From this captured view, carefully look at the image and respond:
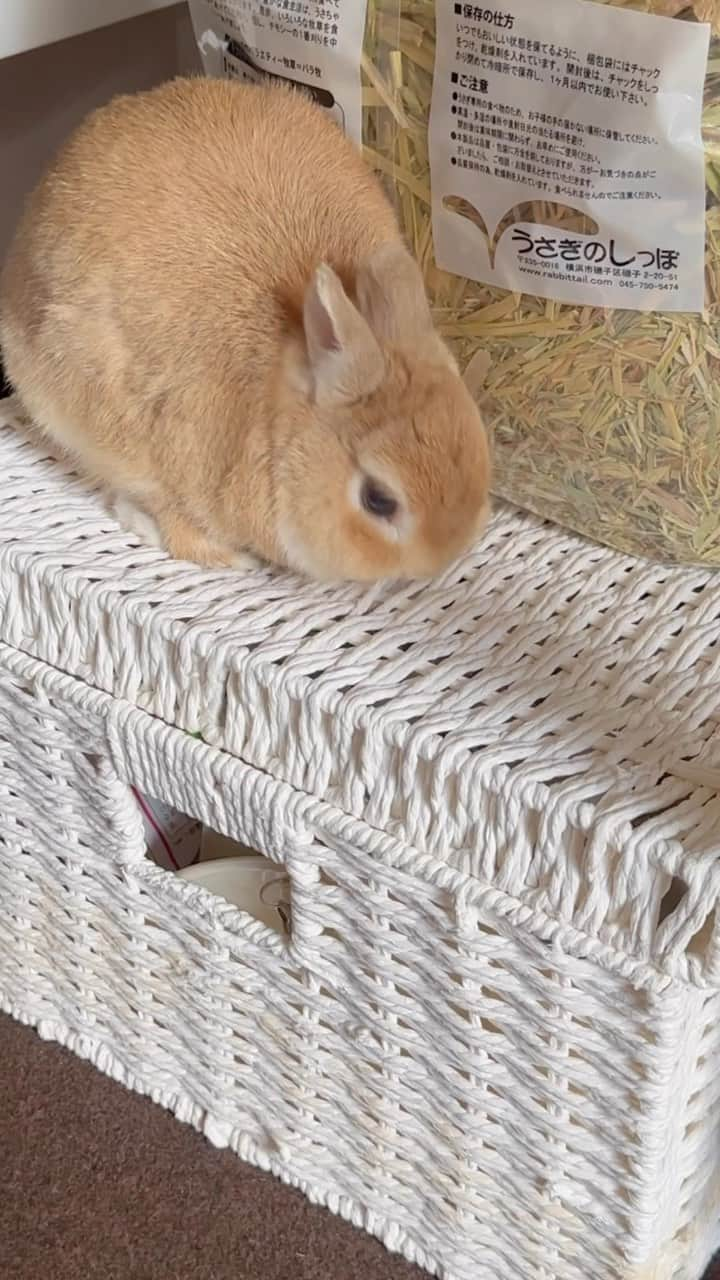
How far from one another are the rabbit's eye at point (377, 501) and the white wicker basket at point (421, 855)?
0.21 ft

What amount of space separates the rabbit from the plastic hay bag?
4cm

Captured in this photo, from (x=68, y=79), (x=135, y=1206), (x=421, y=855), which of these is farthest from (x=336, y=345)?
(x=68, y=79)

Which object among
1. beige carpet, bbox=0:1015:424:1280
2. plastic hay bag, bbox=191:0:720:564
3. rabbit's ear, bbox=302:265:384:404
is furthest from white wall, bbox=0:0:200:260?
beige carpet, bbox=0:1015:424:1280

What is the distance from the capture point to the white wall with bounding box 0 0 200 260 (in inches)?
47.7

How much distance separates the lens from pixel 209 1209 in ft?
2.96

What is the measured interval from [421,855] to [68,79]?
923 mm

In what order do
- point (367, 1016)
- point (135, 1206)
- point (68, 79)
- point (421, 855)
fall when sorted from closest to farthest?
point (421, 855) < point (367, 1016) < point (135, 1206) < point (68, 79)

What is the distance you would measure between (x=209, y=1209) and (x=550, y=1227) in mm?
273

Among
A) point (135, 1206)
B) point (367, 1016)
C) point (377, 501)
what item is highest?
point (377, 501)

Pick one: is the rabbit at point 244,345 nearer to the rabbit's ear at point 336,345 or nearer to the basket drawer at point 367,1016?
the rabbit's ear at point 336,345

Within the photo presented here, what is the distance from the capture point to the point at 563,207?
69 cm

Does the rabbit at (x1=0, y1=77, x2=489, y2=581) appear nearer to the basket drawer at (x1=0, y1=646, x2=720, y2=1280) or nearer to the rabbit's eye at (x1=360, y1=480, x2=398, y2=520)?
the rabbit's eye at (x1=360, y1=480, x2=398, y2=520)

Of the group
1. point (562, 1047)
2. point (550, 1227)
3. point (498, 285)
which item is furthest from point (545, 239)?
point (550, 1227)

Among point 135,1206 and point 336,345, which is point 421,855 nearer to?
point 336,345
